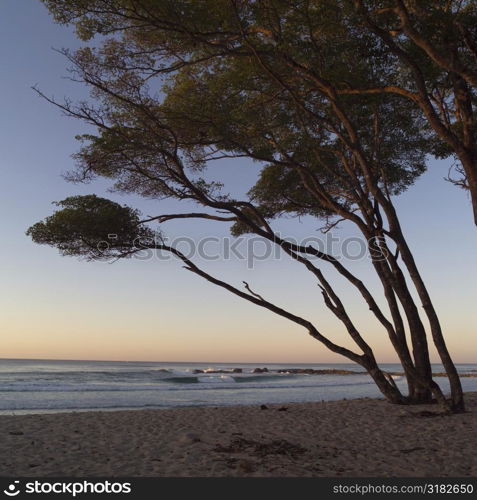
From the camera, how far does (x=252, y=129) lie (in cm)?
951

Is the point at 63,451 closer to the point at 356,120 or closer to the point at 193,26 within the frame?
the point at 193,26

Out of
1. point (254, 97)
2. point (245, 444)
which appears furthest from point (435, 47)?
point (245, 444)

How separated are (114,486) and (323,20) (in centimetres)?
674

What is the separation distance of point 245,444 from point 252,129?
607 centimetres

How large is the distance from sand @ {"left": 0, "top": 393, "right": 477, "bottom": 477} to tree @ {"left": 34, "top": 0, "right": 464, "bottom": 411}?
1419 millimetres

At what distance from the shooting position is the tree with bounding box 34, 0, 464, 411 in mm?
7355

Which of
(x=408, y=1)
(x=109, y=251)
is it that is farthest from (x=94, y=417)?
(x=408, y=1)

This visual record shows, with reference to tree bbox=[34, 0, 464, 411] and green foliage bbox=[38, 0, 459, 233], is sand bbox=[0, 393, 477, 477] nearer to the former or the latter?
tree bbox=[34, 0, 464, 411]

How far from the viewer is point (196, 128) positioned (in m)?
9.05

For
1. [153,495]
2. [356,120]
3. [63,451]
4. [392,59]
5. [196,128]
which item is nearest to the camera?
[153,495]
